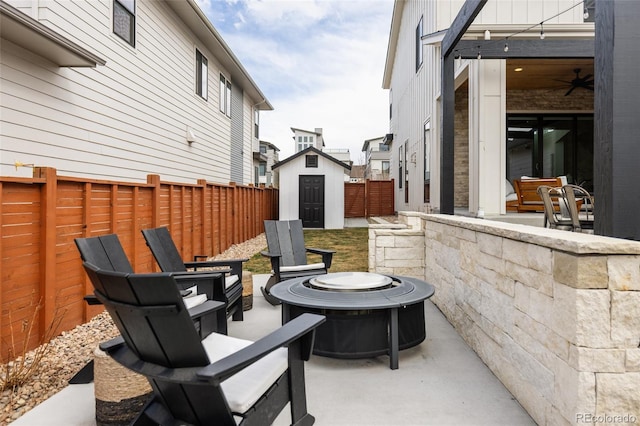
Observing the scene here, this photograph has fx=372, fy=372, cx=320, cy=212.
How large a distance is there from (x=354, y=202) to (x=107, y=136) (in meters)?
14.8

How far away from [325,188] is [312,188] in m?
0.54

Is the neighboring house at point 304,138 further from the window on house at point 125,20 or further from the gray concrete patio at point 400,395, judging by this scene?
the gray concrete patio at point 400,395

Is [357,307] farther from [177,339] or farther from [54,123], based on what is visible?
[54,123]

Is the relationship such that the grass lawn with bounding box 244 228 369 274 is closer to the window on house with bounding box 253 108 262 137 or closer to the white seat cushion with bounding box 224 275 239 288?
the white seat cushion with bounding box 224 275 239 288

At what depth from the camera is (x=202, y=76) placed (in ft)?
34.5

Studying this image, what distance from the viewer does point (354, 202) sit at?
20000 millimetres

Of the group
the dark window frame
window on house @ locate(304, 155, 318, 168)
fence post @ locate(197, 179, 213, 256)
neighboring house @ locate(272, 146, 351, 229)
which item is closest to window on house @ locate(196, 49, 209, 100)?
fence post @ locate(197, 179, 213, 256)

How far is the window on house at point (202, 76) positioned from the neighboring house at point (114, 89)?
3 centimetres

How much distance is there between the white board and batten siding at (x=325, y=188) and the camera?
Answer: 1546 cm

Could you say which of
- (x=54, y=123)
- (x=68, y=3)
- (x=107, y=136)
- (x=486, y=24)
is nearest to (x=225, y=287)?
(x=54, y=123)

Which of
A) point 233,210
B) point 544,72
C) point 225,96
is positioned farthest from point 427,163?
point 225,96

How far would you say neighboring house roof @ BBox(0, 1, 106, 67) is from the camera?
3.88m

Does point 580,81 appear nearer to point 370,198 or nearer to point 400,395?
point 400,395

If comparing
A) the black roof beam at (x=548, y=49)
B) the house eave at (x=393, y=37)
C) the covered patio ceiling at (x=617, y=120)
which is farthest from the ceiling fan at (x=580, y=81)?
the covered patio ceiling at (x=617, y=120)
